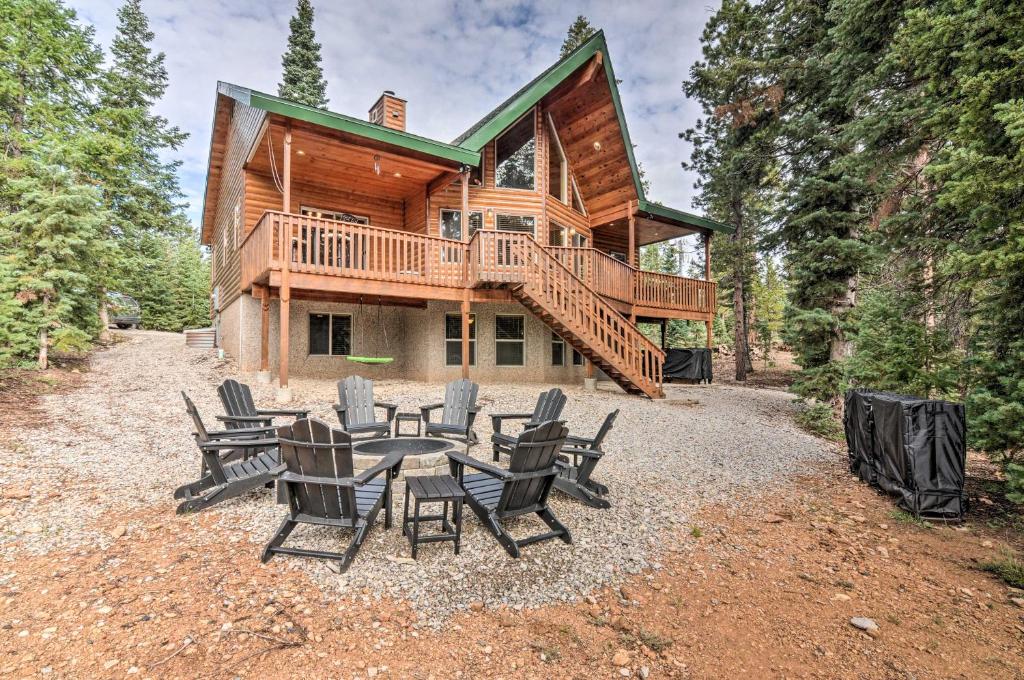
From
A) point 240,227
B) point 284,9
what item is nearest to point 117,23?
point 284,9

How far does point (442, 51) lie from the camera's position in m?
21.9

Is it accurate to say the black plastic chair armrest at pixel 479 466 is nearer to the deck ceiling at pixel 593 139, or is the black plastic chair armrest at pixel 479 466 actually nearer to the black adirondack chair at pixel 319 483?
the black adirondack chair at pixel 319 483

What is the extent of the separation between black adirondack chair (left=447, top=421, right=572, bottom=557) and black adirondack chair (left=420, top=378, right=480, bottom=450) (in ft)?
7.06

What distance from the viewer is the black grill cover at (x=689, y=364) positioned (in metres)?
16.2

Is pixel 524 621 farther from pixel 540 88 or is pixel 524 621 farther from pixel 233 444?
pixel 540 88

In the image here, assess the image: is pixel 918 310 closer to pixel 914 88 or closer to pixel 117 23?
pixel 914 88

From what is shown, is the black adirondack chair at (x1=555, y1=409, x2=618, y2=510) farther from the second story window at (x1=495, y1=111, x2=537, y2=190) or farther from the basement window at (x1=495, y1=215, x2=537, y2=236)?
the second story window at (x1=495, y1=111, x2=537, y2=190)

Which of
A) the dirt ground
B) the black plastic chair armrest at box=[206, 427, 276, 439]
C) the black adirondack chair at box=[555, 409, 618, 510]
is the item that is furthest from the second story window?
the dirt ground

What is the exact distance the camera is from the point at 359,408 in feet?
20.8

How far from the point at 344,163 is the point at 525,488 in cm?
997

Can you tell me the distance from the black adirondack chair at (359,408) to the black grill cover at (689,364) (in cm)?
1204

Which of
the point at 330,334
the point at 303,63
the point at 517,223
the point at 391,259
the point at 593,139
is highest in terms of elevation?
the point at 303,63

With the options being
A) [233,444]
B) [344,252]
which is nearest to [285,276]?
[344,252]

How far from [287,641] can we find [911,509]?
538 cm
